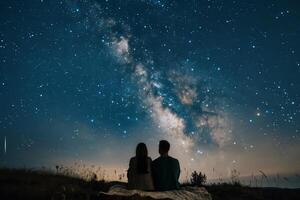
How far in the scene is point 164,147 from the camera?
11.1 metres

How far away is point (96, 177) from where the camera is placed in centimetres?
1700

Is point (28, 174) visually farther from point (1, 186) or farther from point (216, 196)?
point (216, 196)

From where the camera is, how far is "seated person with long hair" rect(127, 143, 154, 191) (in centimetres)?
1076

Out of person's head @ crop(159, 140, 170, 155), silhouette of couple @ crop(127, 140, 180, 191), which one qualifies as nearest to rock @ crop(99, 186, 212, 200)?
silhouette of couple @ crop(127, 140, 180, 191)

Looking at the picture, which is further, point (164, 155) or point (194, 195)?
point (164, 155)

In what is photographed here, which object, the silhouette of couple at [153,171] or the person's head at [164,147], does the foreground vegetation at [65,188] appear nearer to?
the silhouette of couple at [153,171]

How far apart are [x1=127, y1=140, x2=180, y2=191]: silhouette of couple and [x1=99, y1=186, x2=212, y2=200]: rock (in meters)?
0.51

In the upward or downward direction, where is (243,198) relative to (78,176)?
downward

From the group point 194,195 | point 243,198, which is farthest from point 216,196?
point 194,195

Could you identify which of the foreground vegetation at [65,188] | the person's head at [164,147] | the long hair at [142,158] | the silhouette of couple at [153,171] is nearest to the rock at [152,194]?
the silhouette of couple at [153,171]

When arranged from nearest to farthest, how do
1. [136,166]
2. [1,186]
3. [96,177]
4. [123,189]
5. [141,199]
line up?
[141,199] < [123,189] < [136,166] < [1,186] < [96,177]

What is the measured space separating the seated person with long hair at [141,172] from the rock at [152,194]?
1.83 feet

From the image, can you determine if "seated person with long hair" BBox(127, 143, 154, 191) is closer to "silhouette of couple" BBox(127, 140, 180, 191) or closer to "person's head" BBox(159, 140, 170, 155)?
"silhouette of couple" BBox(127, 140, 180, 191)

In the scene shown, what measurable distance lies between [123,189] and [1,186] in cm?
496
